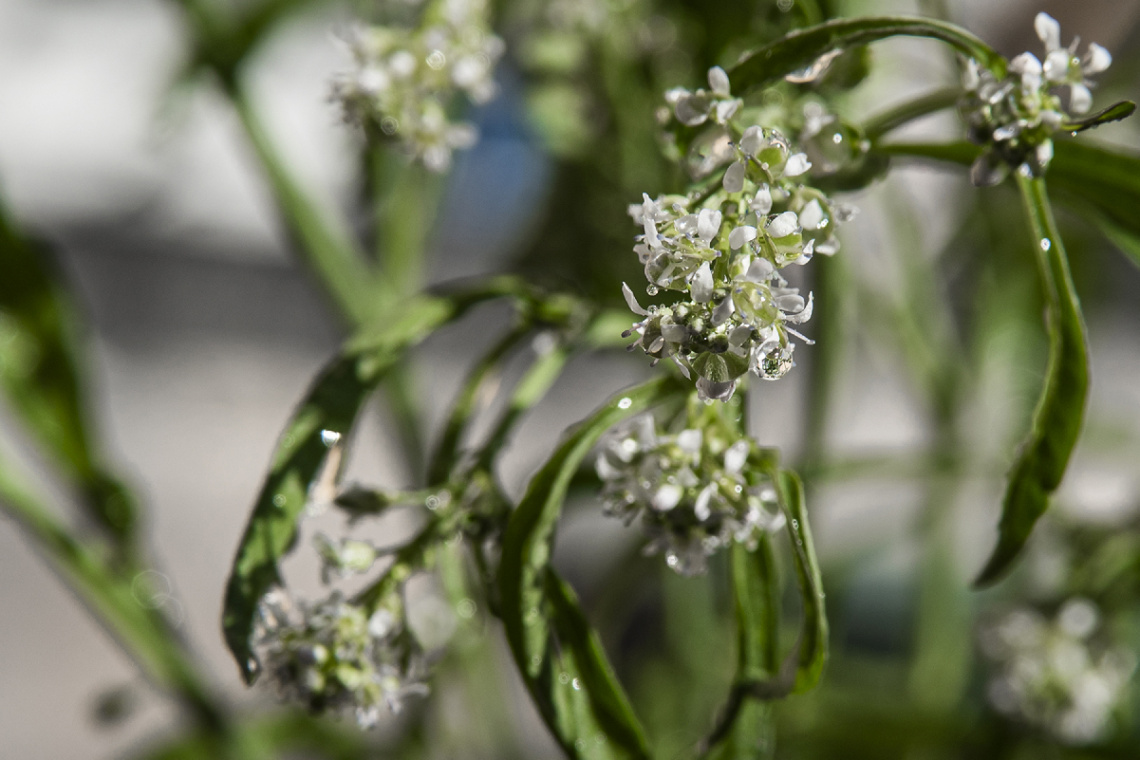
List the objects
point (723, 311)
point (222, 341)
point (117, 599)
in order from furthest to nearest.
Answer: point (222, 341) < point (117, 599) < point (723, 311)

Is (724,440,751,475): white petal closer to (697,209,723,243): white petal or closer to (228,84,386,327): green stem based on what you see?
(697,209,723,243): white petal

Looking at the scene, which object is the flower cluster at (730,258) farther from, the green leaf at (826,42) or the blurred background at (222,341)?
the blurred background at (222,341)

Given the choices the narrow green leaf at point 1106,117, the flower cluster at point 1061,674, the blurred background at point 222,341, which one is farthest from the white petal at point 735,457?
the blurred background at point 222,341

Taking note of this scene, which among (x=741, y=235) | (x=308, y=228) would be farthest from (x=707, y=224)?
(x=308, y=228)

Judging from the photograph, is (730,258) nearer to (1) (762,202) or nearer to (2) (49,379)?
(1) (762,202)

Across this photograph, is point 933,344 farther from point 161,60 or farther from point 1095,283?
point 161,60

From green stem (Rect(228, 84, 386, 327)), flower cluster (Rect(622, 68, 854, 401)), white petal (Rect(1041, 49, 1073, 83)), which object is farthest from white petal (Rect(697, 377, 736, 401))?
green stem (Rect(228, 84, 386, 327))
